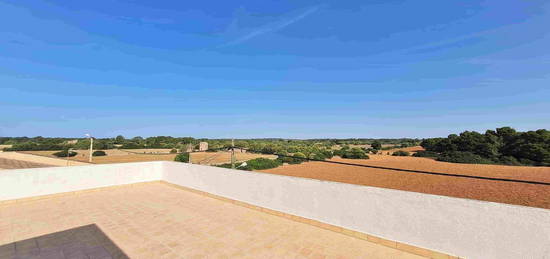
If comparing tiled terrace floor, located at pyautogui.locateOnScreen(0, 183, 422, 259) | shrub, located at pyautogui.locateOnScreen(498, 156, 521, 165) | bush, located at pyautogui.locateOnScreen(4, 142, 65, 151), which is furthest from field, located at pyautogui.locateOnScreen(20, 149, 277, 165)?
shrub, located at pyautogui.locateOnScreen(498, 156, 521, 165)

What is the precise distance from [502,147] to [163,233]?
99.2 ft

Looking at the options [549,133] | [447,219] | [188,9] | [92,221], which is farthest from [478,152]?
[92,221]

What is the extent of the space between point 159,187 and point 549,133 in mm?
29352

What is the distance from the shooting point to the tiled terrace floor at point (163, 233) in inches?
121

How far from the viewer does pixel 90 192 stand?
21.4 ft

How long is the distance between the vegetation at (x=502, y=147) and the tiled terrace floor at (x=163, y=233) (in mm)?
23367

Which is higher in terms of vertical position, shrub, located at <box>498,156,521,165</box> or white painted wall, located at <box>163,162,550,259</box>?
white painted wall, located at <box>163,162,550,259</box>

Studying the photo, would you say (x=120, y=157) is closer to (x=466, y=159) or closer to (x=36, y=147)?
(x=36, y=147)

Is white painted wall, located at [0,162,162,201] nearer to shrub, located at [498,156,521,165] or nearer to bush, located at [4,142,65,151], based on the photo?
shrub, located at [498,156,521,165]

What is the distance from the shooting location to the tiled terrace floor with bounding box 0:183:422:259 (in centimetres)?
307

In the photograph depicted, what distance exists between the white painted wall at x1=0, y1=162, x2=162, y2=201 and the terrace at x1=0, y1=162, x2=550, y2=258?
28 mm

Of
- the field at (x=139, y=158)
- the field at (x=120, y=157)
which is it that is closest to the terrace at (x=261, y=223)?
the field at (x=139, y=158)

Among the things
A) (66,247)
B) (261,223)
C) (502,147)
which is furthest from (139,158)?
(502,147)

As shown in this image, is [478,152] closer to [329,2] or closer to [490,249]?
[329,2]
